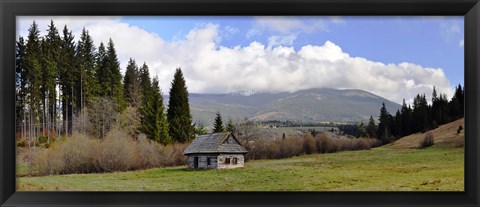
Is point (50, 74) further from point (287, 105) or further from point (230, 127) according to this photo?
point (287, 105)

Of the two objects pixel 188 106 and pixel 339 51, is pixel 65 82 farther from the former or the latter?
pixel 339 51

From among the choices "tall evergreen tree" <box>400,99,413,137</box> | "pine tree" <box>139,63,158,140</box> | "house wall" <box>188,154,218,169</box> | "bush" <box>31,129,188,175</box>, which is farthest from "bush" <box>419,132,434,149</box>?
"pine tree" <box>139,63,158,140</box>

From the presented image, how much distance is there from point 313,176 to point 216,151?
84cm

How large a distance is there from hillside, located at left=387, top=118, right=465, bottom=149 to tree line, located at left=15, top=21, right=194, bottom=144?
1792 mm

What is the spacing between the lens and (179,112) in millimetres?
6172

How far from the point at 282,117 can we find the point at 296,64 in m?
0.46

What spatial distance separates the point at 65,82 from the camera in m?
6.17

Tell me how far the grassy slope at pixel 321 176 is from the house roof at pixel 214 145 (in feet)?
0.56

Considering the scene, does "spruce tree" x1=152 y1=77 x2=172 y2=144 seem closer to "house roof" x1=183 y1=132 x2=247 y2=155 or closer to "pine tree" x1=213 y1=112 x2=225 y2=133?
"house roof" x1=183 y1=132 x2=247 y2=155

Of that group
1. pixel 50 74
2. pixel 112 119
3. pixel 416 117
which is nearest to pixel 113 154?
pixel 112 119

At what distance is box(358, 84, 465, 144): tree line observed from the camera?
19.6ft
